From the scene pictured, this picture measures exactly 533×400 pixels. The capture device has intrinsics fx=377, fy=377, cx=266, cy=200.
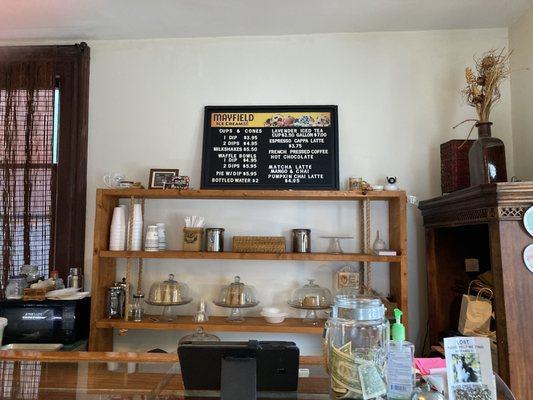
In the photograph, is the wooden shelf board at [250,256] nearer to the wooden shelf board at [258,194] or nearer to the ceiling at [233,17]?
the wooden shelf board at [258,194]

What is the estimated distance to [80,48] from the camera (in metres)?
2.76

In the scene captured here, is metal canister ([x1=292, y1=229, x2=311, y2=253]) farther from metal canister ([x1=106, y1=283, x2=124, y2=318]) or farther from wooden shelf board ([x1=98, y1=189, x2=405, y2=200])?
metal canister ([x1=106, y1=283, x2=124, y2=318])

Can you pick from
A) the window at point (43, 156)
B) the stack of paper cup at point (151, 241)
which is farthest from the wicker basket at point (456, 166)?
the window at point (43, 156)

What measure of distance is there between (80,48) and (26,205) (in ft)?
3.93

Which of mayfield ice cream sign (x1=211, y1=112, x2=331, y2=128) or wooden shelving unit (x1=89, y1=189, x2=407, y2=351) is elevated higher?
mayfield ice cream sign (x1=211, y1=112, x2=331, y2=128)

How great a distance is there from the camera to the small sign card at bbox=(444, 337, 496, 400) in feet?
3.07

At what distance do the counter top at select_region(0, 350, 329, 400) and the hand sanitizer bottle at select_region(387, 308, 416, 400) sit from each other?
6.8 inches

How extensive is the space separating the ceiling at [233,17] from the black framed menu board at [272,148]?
568 millimetres

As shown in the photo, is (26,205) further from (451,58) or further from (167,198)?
(451,58)

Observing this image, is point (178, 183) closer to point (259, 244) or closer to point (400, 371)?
point (259, 244)

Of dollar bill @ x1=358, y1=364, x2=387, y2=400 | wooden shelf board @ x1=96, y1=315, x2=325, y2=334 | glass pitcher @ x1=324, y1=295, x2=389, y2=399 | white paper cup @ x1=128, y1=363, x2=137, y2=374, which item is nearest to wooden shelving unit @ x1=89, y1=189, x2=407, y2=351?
wooden shelf board @ x1=96, y1=315, x2=325, y2=334

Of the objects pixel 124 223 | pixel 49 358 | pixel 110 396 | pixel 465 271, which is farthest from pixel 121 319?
pixel 465 271

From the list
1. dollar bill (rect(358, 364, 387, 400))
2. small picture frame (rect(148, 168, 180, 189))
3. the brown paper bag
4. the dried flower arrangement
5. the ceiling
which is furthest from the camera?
small picture frame (rect(148, 168, 180, 189))

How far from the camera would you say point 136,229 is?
8.15ft
